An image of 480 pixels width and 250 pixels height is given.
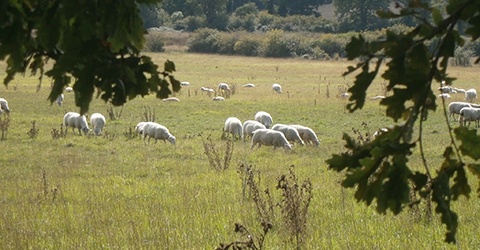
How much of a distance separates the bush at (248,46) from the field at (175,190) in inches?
1956

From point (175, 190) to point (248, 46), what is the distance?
69.3m

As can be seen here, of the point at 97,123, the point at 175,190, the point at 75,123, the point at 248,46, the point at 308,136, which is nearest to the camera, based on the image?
the point at 175,190

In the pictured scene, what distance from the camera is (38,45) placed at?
10.5 feet

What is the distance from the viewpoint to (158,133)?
2116cm

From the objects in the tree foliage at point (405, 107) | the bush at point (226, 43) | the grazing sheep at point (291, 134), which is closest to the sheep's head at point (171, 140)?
the grazing sheep at point (291, 134)

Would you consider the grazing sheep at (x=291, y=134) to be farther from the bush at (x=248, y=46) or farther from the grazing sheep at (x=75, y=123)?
the bush at (x=248, y=46)

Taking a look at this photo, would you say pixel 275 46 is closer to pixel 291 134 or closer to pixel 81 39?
pixel 291 134

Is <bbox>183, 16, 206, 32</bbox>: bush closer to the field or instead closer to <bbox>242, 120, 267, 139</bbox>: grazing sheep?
the field

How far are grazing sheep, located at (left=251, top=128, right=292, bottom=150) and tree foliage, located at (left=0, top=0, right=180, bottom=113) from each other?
16.2 meters

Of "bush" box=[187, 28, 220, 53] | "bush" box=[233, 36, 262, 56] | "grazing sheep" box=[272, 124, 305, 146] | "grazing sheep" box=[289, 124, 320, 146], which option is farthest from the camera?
"bush" box=[187, 28, 220, 53]

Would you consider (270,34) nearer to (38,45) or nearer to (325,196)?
(325,196)

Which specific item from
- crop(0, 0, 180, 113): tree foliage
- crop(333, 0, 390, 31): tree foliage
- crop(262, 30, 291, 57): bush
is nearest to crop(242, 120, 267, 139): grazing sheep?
crop(0, 0, 180, 113): tree foliage

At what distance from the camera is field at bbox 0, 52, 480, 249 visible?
7953mm

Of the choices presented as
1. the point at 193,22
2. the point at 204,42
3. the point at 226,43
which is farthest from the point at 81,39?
the point at 193,22
